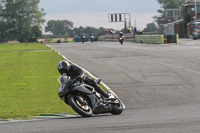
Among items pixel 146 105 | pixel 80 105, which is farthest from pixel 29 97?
pixel 80 105

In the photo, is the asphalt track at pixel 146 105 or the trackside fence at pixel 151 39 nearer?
the asphalt track at pixel 146 105

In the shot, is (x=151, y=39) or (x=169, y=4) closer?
(x=151, y=39)

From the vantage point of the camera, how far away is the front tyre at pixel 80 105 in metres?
11.3

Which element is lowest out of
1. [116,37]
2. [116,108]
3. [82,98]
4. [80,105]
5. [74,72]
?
[116,37]

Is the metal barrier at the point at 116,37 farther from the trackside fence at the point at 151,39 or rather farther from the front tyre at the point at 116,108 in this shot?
the front tyre at the point at 116,108

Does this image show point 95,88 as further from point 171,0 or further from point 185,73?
point 171,0

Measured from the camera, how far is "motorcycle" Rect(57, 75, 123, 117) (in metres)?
11.4

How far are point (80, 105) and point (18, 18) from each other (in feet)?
497

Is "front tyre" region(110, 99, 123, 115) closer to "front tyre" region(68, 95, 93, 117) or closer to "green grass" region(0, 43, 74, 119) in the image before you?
"front tyre" region(68, 95, 93, 117)

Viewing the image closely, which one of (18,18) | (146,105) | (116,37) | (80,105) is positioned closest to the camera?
(80,105)

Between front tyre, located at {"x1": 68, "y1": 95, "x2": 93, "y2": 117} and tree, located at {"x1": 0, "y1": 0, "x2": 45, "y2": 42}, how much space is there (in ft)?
473

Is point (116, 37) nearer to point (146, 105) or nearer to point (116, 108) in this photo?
point (146, 105)

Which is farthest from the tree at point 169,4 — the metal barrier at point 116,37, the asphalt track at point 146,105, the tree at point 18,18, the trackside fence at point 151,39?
the asphalt track at point 146,105

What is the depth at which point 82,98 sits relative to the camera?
1157cm
